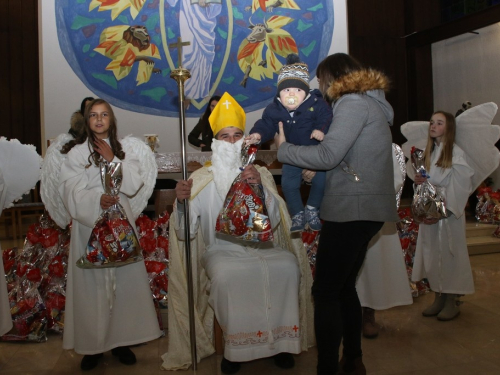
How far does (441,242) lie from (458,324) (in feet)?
2.17

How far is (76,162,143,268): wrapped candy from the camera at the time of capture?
9.85 ft

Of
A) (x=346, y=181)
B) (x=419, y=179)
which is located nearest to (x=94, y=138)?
(x=346, y=181)

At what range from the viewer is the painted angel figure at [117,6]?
26.5 feet

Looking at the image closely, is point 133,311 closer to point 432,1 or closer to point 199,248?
point 199,248

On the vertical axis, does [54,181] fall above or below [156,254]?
above

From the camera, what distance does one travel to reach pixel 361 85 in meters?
2.47

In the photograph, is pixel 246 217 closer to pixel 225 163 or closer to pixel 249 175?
pixel 249 175

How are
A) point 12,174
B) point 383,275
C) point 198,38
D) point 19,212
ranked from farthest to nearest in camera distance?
point 198,38 < point 19,212 < point 383,275 < point 12,174

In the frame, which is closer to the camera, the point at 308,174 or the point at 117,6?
the point at 308,174

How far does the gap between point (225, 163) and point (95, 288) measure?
3.64ft

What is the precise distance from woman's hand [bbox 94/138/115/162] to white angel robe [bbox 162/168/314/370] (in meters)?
0.52

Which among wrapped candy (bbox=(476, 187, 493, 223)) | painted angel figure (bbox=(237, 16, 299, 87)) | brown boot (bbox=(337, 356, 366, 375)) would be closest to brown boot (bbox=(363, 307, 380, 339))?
brown boot (bbox=(337, 356, 366, 375))

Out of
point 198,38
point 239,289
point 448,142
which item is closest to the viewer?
point 239,289

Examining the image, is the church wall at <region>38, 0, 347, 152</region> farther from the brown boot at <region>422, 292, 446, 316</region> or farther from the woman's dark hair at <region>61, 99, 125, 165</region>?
the brown boot at <region>422, 292, 446, 316</region>
